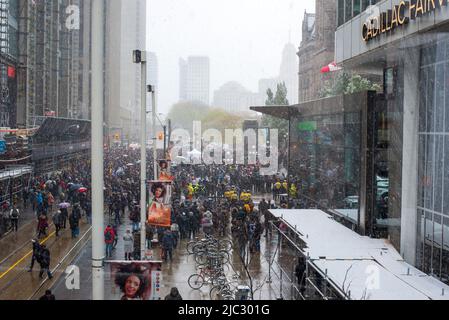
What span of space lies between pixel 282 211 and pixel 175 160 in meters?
35.8

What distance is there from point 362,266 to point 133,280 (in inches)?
218

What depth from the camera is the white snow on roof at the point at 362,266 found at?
1018 centimetres

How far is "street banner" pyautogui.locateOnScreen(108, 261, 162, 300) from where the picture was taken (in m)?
→ 7.84

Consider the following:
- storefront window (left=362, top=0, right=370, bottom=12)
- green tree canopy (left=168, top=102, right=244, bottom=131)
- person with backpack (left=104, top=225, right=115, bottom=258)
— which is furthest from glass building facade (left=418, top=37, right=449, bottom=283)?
green tree canopy (left=168, top=102, right=244, bottom=131)

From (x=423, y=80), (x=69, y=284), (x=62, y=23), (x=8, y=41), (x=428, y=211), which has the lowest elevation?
(x=69, y=284)

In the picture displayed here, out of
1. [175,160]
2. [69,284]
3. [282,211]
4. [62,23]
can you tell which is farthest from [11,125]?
[69,284]

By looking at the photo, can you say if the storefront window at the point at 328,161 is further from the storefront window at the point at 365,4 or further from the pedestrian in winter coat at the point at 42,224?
the pedestrian in winter coat at the point at 42,224

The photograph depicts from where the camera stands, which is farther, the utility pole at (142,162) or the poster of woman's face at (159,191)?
the utility pole at (142,162)

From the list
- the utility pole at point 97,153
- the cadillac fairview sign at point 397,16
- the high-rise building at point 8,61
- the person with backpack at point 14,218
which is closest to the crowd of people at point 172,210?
the person with backpack at point 14,218

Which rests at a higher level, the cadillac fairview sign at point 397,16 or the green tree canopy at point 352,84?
the green tree canopy at point 352,84

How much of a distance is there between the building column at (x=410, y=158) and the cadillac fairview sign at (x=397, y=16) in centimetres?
92

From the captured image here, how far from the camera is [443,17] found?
12.0 meters

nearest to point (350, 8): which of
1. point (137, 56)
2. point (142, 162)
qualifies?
point (137, 56)

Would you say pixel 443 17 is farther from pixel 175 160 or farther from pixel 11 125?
pixel 175 160
